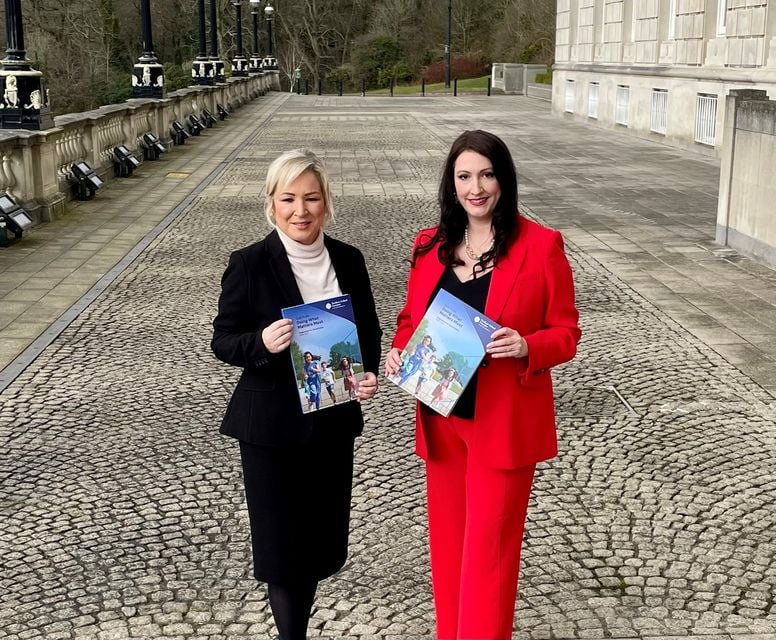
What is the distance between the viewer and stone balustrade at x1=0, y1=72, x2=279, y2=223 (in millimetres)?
14039

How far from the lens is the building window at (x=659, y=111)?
89.4ft

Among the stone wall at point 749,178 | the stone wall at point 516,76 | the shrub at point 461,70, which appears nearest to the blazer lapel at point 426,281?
the stone wall at point 749,178

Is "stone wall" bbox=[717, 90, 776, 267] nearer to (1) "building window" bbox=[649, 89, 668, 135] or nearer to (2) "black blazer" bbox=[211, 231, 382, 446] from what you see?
(2) "black blazer" bbox=[211, 231, 382, 446]

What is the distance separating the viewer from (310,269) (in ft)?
12.2

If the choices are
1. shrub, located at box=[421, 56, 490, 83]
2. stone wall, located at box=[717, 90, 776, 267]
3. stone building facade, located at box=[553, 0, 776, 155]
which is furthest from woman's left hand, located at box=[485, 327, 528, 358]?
shrub, located at box=[421, 56, 490, 83]

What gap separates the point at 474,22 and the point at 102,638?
74.9 metres

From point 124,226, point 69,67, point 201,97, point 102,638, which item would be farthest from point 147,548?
point 69,67

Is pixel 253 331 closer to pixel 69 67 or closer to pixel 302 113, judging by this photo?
pixel 302 113

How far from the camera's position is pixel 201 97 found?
104 feet

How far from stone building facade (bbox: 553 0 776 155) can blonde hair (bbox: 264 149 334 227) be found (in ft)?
59.2

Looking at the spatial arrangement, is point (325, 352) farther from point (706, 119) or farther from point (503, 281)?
point (706, 119)

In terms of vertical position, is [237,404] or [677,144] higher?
[237,404]

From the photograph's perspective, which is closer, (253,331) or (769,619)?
(253,331)

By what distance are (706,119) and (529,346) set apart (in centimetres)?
2192
